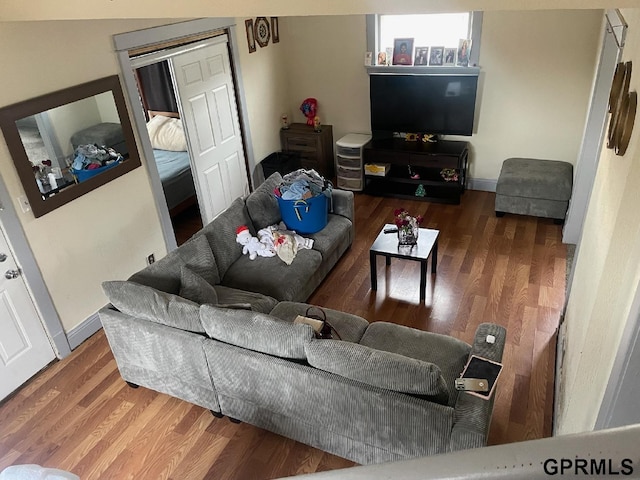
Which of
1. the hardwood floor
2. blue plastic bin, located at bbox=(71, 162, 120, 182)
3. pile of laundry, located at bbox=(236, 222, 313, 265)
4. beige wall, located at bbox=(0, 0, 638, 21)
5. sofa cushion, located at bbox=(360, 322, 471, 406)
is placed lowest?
the hardwood floor

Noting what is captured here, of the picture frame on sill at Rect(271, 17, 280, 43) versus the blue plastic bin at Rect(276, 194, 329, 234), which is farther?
the picture frame on sill at Rect(271, 17, 280, 43)

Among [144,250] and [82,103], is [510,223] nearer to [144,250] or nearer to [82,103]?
[144,250]

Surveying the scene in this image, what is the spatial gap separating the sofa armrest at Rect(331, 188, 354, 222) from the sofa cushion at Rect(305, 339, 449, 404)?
218 cm

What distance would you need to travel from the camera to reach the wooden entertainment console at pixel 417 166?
5.27m

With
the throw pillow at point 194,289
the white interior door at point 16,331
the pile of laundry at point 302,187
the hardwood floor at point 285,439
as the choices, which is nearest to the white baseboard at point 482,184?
the hardwood floor at point 285,439

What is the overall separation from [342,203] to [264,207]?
0.75 m

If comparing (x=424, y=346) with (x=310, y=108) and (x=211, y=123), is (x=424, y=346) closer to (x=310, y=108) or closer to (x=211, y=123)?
(x=211, y=123)

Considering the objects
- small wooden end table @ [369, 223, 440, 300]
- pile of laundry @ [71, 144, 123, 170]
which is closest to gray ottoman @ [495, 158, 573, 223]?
small wooden end table @ [369, 223, 440, 300]

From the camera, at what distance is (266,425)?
8.85 feet

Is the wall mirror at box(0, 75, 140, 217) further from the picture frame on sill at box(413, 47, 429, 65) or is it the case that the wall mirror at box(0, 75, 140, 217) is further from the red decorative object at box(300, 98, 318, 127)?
the picture frame on sill at box(413, 47, 429, 65)

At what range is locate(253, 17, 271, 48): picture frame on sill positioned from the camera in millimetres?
5137

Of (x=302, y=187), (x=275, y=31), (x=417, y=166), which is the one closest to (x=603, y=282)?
(x=302, y=187)

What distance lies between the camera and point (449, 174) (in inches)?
211

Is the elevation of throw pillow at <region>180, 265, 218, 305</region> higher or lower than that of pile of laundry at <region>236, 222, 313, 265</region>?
higher
